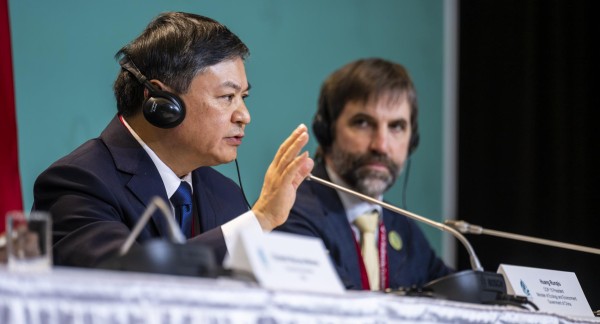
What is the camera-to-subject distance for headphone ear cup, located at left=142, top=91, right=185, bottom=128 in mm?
2018

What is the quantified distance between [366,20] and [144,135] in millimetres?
1639

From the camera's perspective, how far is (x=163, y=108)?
6.64 feet

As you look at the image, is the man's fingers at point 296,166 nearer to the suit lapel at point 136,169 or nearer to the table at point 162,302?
the suit lapel at point 136,169

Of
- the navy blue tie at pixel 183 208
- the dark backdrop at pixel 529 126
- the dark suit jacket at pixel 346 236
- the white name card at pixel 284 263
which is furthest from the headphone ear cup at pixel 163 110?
the dark backdrop at pixel 529 126

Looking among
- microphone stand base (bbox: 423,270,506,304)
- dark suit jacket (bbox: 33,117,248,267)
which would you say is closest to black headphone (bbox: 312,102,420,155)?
dark suit jacket (bbox: 33,117,248,267)

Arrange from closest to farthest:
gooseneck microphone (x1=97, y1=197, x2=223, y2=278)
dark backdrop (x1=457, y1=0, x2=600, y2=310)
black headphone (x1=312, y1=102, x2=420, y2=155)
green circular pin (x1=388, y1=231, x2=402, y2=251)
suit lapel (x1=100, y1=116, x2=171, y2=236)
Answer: gooseneck microphone (x1=97, y1=197, x2=223, y2=278)
suit lapel (x1=100, y1=116, x2=171, y2=236)
green circular pin (x1=388, y1=231, x2=402, y2=251)
black headphone (x1=312, y1=102, x2=420, y2=155)
dark backdrop (x1=457, y1=0, x2=600, y2=310)

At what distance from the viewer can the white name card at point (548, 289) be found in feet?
5.94

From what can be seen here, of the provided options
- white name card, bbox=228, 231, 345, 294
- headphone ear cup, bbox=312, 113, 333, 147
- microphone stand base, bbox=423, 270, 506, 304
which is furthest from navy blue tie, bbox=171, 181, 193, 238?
→ headphone ear cup, bbox=312, 113, 333, 147

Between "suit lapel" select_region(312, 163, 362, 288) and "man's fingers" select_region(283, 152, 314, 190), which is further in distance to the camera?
"suit lapel" select_region(312, 163, 362, 288)

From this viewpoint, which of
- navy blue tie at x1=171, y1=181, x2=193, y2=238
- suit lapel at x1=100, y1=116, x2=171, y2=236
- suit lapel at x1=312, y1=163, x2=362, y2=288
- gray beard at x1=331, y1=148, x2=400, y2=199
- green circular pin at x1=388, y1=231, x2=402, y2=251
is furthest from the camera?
gray beard at x1=331, y1=148, x2=400, y2=199

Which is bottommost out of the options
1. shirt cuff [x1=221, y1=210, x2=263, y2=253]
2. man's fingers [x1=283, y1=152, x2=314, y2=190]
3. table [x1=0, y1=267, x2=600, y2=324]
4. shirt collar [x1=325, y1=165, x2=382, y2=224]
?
table [x1=0, y1=267, x2=600, y2=324]

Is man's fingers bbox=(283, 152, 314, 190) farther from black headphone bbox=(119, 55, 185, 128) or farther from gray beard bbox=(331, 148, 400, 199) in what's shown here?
gray beard bbox=(331, 148, 400, 199)

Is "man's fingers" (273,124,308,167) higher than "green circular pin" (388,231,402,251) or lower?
higher

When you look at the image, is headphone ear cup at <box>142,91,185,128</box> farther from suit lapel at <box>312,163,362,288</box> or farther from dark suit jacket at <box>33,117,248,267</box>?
suit lapel at <box>312,163,362,288</box>
